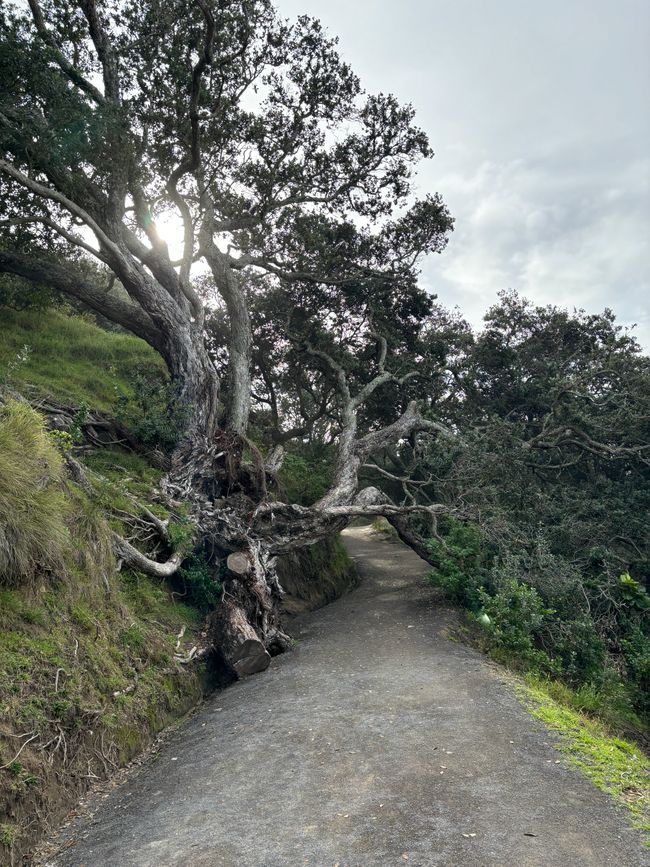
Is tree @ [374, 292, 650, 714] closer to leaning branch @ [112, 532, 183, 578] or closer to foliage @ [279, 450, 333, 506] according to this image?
foliage @ [279, 450, 333, 506]

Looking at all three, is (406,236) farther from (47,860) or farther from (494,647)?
(47,860)

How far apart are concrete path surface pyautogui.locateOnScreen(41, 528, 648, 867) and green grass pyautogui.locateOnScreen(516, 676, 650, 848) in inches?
5.7

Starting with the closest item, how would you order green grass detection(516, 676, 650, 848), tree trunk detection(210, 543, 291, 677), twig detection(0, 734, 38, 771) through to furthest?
twig detection(0, 734, 38, 771)
green grass detection(516, 676, 650, 848)
tree trunk detection(210, 543, 291, 677)

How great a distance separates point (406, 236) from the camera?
16703 mm

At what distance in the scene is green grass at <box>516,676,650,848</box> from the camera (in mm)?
4078

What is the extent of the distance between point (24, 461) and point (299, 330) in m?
13.1

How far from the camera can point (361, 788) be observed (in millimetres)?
4336

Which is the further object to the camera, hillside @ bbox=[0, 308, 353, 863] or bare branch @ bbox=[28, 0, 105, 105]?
bare branch @ bbox=[28, 0, 105, 105]

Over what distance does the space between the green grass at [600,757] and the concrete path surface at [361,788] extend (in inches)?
5.7

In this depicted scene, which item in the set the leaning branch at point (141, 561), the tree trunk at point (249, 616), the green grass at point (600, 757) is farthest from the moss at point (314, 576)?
the green grass at point (600, 757)

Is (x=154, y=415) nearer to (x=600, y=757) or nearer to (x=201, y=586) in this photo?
(x=201, y=586)

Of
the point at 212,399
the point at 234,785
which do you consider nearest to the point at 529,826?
the point at 234,785

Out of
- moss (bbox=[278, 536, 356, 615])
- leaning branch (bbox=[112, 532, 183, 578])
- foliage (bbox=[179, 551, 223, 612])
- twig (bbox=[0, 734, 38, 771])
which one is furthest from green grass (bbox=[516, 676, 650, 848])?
moss (bbox=[278, 536, 356, 615])

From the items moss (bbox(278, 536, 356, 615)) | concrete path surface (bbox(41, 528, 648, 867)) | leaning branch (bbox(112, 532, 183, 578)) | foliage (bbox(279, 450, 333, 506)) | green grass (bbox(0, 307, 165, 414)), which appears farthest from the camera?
foliage (bbox(279, 450, 333, 506))
